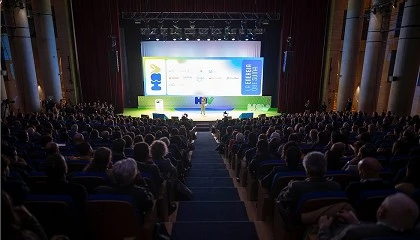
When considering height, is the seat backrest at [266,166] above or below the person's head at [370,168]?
below

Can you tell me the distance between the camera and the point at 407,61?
11.9 metres

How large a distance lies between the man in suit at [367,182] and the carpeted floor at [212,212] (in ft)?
5.17

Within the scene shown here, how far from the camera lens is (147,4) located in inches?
697

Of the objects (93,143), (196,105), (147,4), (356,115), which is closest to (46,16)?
(147,4)

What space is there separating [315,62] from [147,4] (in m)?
11.0

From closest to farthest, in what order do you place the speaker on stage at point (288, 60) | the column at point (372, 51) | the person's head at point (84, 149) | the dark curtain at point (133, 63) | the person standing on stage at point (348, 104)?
1. the person's head at point (84, 149)
2. the column at point (372, 51)
3. the person standing on stage at point (348, 104)
4. the speaker on stage at point (288, 60)
5. the dark curtain at point (133, 63)

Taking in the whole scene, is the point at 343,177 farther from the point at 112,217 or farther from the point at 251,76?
the point at 251,76

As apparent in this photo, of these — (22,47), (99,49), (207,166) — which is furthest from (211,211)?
(99,49)

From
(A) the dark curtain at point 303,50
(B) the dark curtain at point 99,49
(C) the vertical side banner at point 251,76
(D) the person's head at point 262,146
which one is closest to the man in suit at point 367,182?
(D) the person's head at point 262,146

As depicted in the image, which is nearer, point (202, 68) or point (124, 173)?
point (124, 173)

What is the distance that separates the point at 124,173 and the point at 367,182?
2.54m

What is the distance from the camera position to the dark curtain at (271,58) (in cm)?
2052

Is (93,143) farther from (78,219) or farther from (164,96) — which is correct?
(164,96)

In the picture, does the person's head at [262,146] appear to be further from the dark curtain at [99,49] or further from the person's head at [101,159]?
the dark curtain at [99,49]
